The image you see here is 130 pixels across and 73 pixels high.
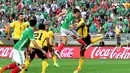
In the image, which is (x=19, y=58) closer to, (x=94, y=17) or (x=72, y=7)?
(x=94, y=17)

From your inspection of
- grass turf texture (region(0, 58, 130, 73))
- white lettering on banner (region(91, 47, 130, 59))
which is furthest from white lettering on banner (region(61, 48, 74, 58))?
grass turf texture (region(0, 58, 130, 73))

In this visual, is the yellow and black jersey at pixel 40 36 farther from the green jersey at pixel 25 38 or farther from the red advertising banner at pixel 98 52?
the red advertising banner at pixel 98 52

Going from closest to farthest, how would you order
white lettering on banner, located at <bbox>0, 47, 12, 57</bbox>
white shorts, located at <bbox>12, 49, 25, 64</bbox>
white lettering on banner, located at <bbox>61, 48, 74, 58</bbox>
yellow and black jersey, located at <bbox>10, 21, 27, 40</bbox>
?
white shorts, located at <bbox>12, 49, 25, 64</bbox> → yellow and black jersey, located at <bbox>10, 21, 27, 40</bbox> → white lettering on banner, located at <bbox>61, 48, 74, 58</bbox> → white lettering on banner, located at <bbox>0, 47, 12, 57</bbox>

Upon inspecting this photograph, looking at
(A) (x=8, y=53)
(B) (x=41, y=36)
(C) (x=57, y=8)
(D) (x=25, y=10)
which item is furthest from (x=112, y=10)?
(B) (x=41, y=36)

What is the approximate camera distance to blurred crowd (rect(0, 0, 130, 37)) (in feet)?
120

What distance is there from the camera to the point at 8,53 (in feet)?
108

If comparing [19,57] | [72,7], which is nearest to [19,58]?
[19,57]

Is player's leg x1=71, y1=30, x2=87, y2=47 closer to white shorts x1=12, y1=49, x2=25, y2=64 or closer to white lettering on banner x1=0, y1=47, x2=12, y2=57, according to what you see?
white shorts x1=12, y1=49, x2=25, y2=64

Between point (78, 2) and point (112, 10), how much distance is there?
3266 mm

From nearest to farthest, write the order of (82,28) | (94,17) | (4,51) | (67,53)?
(82,28), (67,53), (4,51), (94,17)

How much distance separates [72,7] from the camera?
1556 inches

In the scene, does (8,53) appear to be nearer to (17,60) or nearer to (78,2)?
(78,2)

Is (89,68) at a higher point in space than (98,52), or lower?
higher

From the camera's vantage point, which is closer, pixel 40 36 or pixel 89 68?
pixel 40 36
